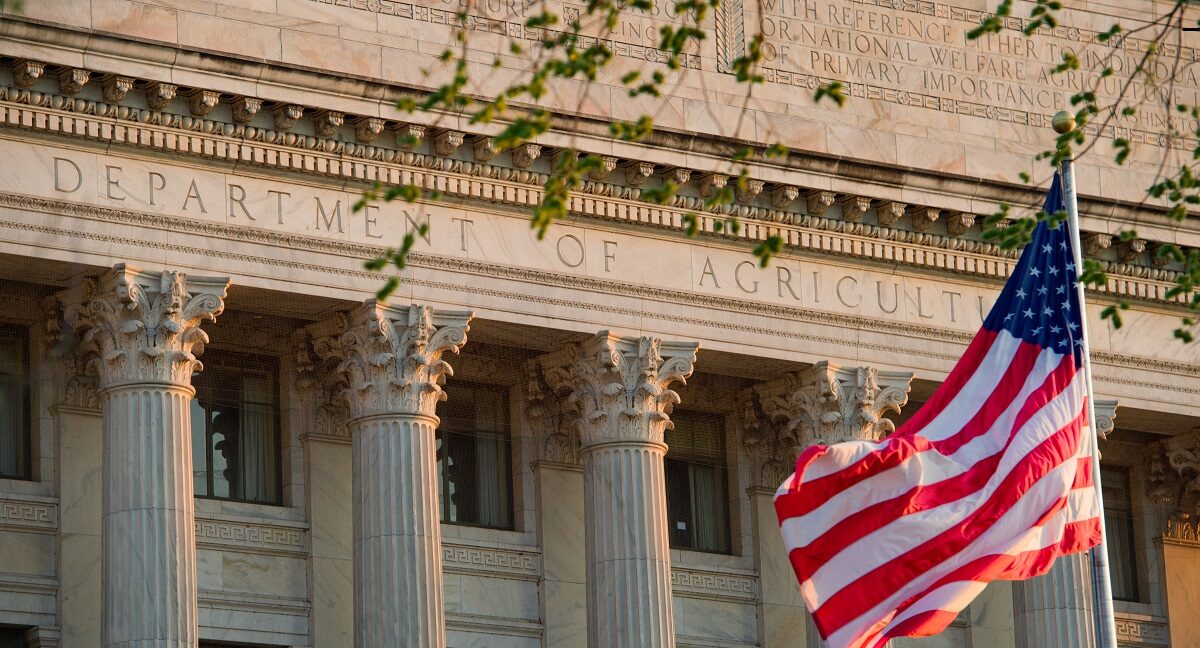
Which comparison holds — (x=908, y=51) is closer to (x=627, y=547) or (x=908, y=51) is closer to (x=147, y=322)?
(x=627, y=547)

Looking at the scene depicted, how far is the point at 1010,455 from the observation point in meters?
32.9

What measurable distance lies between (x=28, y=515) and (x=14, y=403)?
167 cm

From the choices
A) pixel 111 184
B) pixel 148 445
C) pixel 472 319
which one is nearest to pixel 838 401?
pixel 472 319

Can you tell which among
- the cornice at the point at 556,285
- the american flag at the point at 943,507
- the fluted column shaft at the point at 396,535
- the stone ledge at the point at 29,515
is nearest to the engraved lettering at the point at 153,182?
the cornice at the point at 556,285

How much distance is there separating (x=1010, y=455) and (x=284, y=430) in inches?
474

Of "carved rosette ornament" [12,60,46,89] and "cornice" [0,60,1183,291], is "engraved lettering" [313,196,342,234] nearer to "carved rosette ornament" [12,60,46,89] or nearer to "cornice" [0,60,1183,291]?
"cornice" [0,60,1183,291]

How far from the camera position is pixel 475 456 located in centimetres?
4178

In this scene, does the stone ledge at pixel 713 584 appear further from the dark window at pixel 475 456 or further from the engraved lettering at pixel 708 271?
the engraved lettering at pixel 708 271

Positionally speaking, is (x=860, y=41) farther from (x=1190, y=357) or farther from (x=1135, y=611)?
(x=1135, y=611)

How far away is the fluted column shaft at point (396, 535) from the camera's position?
121 feet

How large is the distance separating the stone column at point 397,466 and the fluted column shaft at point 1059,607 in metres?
10.8

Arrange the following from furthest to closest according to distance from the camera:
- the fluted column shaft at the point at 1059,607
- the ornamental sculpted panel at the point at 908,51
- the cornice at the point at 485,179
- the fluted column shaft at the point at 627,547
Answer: the fluted column shaft at the point at 1059,607 → the ornamental sculpted panel at the point at 908,51 → the fluted column shaft at the point at 627,547 → the cornice at the point at 485,179

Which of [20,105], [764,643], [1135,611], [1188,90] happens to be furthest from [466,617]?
[1188,90]

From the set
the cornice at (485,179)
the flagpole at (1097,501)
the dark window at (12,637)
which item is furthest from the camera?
the dark window at (12,637)
